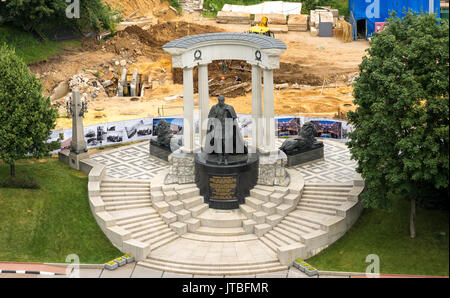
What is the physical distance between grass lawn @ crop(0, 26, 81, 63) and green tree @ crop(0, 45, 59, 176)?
32.0m

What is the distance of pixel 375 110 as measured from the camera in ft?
133

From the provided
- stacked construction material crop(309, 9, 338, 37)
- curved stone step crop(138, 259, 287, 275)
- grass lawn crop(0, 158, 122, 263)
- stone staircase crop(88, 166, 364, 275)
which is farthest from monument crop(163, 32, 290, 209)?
stacked construction material crop(309, 9, 338, 37)

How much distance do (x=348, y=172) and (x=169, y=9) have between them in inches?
2212

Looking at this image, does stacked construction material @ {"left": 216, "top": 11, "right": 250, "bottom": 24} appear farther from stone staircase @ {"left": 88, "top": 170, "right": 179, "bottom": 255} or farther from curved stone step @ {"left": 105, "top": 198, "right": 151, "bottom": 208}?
curved stone step @ {"left": 105, "top": 198, "right": 151, "bottom": 208}

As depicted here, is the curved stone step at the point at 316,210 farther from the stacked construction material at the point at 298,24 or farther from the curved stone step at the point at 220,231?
the stacked construction material at the point at 298,24

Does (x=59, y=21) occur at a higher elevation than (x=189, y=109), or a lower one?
higher

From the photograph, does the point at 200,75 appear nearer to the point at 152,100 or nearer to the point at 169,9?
the point at 152,100

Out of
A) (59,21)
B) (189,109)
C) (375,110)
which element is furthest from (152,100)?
(375,110)

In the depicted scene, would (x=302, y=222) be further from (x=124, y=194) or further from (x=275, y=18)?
(x=275, y=18)

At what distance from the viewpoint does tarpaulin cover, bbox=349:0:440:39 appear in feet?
281

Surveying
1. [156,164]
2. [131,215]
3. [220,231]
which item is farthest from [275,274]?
[156,164]

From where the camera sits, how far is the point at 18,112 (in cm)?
4675

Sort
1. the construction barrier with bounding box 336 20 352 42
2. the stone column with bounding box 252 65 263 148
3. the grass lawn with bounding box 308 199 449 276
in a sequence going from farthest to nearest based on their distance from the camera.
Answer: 1. the construction barrier with bounding box 336 20 352 42
2. the stone column with bounding box 252 65 263 148
3. the grass lawn with bounding box 308 199 449 276

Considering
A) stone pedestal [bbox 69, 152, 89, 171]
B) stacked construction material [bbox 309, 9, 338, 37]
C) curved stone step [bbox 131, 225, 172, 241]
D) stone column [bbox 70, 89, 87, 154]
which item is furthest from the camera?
stacked construction material [bbox 309, 9, 338, 37]
